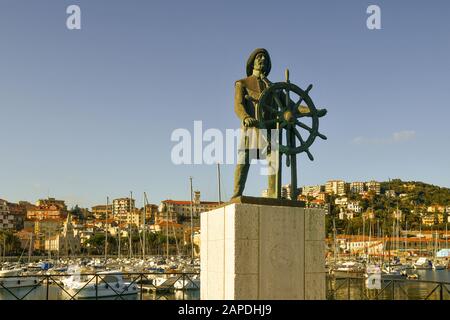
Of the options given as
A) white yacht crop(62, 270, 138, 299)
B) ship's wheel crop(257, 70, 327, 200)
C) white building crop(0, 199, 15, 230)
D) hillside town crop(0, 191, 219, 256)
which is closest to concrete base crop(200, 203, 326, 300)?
ship's wheel crop(257, 70, 327, 200)

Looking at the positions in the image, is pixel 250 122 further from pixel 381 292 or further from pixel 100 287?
pixel 100 287

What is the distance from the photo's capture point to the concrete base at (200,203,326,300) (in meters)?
7.53

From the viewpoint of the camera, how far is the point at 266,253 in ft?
25.1

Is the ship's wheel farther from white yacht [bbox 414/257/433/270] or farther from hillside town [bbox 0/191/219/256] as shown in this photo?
white yacht [bbox 414/257/433/270]

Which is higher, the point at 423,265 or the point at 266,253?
the point at 266,253

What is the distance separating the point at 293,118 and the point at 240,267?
273 centimetres

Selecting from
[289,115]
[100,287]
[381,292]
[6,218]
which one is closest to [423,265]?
[100,287]

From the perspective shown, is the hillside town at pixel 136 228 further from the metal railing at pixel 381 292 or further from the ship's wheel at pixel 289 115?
the ship's wheel at pixel 289 115

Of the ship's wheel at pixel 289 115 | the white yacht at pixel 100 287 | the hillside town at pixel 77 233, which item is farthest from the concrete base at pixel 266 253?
the hillside town at pixel 77 233

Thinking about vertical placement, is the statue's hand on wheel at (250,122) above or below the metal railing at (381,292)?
above

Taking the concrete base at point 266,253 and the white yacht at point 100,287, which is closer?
the concrete base at point 266,253

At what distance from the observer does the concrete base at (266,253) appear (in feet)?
24.7

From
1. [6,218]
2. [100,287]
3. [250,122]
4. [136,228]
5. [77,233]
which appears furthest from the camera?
[6,218]
